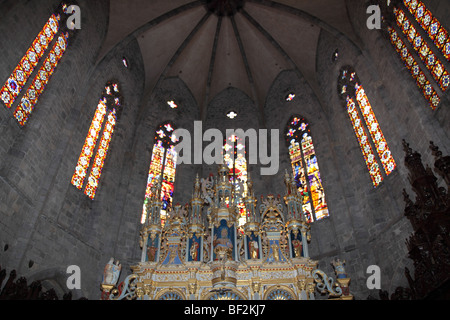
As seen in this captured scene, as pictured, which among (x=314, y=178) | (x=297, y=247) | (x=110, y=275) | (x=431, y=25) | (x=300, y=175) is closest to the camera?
(x=110, y=275)

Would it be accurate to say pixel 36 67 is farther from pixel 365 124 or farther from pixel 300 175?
pixel 365 124

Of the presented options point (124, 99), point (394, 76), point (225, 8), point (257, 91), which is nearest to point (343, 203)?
point (394, 76)

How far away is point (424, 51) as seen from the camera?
1140cm

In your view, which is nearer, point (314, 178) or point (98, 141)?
point (98, 141)

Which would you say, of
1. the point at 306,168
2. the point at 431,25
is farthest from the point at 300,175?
the point at 431,25

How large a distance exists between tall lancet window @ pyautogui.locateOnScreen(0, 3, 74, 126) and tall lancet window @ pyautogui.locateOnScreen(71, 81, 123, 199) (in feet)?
9.13

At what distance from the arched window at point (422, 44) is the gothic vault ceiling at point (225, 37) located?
327 centimetres

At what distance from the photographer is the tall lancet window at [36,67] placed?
10.7 m

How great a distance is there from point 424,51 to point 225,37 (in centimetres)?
1107

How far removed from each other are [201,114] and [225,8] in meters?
5.42

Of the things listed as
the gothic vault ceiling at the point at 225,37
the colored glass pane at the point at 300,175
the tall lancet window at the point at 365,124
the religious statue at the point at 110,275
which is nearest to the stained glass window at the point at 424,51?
the tall lancet window at the point at 365,124

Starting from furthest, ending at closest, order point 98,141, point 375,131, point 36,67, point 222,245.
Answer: point 98,141 → point 375,131 → point 36,67 → point 222,245

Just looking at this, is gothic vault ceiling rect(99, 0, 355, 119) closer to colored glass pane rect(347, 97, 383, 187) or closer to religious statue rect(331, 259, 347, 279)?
colored glass pane rect(347, 97, 383, 187)

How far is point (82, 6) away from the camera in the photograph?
14633 mm
